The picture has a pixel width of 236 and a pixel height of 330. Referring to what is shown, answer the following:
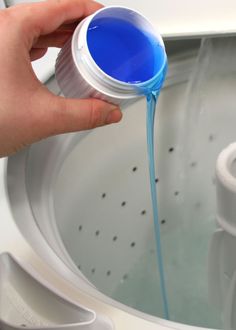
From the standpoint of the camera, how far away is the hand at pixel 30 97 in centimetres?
49

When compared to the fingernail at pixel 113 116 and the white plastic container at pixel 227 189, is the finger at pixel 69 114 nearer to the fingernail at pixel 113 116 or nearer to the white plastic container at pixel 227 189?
the fingernail at pixel 113 116

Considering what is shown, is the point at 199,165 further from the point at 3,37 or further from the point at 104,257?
the point at 3,37

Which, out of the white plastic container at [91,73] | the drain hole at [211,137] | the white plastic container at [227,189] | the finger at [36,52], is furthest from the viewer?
the drain hole at [211,137]

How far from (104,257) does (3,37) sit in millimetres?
446

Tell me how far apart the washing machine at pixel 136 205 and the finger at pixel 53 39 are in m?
0.13

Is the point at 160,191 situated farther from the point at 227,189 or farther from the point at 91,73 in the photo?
the point at 91,73

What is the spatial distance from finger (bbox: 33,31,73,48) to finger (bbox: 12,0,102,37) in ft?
0.12

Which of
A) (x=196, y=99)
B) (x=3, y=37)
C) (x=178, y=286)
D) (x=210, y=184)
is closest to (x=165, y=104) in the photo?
(x=196, y=99)

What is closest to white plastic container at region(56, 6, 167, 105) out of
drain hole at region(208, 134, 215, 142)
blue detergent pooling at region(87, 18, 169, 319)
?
blue detergent pooling at region(87, 18, 169, 319)

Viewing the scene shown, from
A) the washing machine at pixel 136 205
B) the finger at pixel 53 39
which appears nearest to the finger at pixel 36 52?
the finger at pixel 53 39

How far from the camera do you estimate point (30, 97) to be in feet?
1.60

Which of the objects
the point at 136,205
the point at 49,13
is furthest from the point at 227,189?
the point at 49,13

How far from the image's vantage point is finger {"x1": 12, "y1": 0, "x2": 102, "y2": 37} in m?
0.52

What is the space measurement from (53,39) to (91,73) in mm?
130
